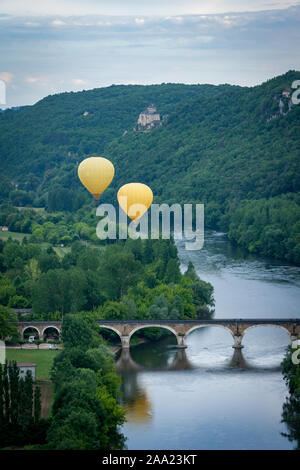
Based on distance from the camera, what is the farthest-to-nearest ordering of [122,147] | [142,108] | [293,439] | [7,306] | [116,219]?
[142,108] < [122,147] < [116,219] < [7,306] < [293,439]

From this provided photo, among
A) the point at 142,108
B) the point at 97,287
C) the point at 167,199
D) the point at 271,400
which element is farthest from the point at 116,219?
the point at 142,108

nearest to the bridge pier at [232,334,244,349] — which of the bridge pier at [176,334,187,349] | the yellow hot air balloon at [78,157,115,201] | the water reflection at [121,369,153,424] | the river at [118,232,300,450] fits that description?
the river at [118,232,300,450]

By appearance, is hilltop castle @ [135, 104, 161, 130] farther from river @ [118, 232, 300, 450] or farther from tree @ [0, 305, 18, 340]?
tree @ [0, 305, 18, 340]

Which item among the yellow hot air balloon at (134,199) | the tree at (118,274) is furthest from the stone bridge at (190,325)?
the yellow hot air balloon at (134,199)

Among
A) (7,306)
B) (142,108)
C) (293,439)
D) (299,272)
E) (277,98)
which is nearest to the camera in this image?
(293,439)

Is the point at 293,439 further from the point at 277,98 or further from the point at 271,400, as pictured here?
the point at 277,98

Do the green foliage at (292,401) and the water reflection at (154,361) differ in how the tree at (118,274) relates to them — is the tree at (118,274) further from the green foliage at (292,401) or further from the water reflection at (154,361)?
the green foliage at (292,401)
